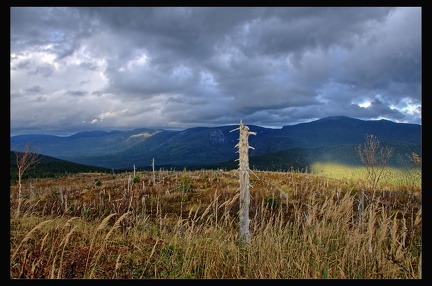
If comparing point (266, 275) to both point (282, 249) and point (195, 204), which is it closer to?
A: point (282, 249)

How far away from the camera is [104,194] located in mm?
29734

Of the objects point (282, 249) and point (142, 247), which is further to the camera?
point (142, 247)

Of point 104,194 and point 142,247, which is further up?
point 142,247

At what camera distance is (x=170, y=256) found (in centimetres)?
485

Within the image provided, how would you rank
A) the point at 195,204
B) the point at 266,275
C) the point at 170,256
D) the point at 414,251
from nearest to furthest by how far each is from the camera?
the point at 266,275
the point at 170,256
the point at 414,251
the point at 195,204
